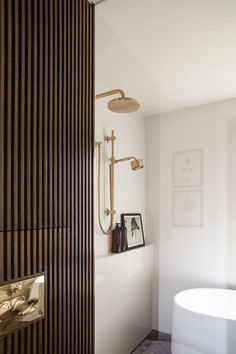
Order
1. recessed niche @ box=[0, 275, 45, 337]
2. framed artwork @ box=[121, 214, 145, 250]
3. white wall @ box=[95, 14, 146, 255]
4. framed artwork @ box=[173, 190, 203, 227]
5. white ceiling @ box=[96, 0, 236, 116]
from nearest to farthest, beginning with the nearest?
recessed niche @ box=[0, 275, 45, 337] → white ceiling @ box=[96, 0, 236, 116] → white wall @ box=[95, 14, 146, 255] → framed artwork @ box=[121, 214, 145, 250] → framed artwork @ box=[173, 190, 203, 227]

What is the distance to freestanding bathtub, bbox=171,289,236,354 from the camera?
199 cm

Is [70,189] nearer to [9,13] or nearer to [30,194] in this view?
[30,194]

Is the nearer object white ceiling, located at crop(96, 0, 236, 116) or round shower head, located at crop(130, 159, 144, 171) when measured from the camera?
white ceiling, located at crop(96, 0, 236, 116)

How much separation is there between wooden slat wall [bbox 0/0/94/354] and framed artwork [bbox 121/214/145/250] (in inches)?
24.5

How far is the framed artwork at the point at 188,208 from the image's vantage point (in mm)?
2088

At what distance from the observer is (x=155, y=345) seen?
207cm

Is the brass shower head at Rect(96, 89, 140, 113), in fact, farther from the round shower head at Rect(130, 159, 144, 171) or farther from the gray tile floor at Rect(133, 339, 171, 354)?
the gray tile floor at Rect(133, 339, 171, 354)

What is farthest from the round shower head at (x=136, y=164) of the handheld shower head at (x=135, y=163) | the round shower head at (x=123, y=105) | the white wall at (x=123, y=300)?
the white wall at (x=123, y=300)

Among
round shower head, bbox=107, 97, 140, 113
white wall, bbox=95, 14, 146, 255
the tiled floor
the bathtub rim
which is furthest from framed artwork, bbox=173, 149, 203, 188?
the tiled floor

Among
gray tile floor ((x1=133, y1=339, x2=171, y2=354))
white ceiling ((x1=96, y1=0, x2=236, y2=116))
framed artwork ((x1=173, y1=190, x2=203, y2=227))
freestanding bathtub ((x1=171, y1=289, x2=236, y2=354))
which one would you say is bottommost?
gray tile floor ((x1=133, y1=339, x2=171, y2=354))

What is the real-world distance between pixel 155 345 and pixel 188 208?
41.4 inches

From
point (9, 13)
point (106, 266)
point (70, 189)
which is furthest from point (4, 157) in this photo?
point (106, 266)

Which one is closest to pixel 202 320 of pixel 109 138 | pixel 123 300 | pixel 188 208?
pixel 123 300

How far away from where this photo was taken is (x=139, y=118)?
2062mm
